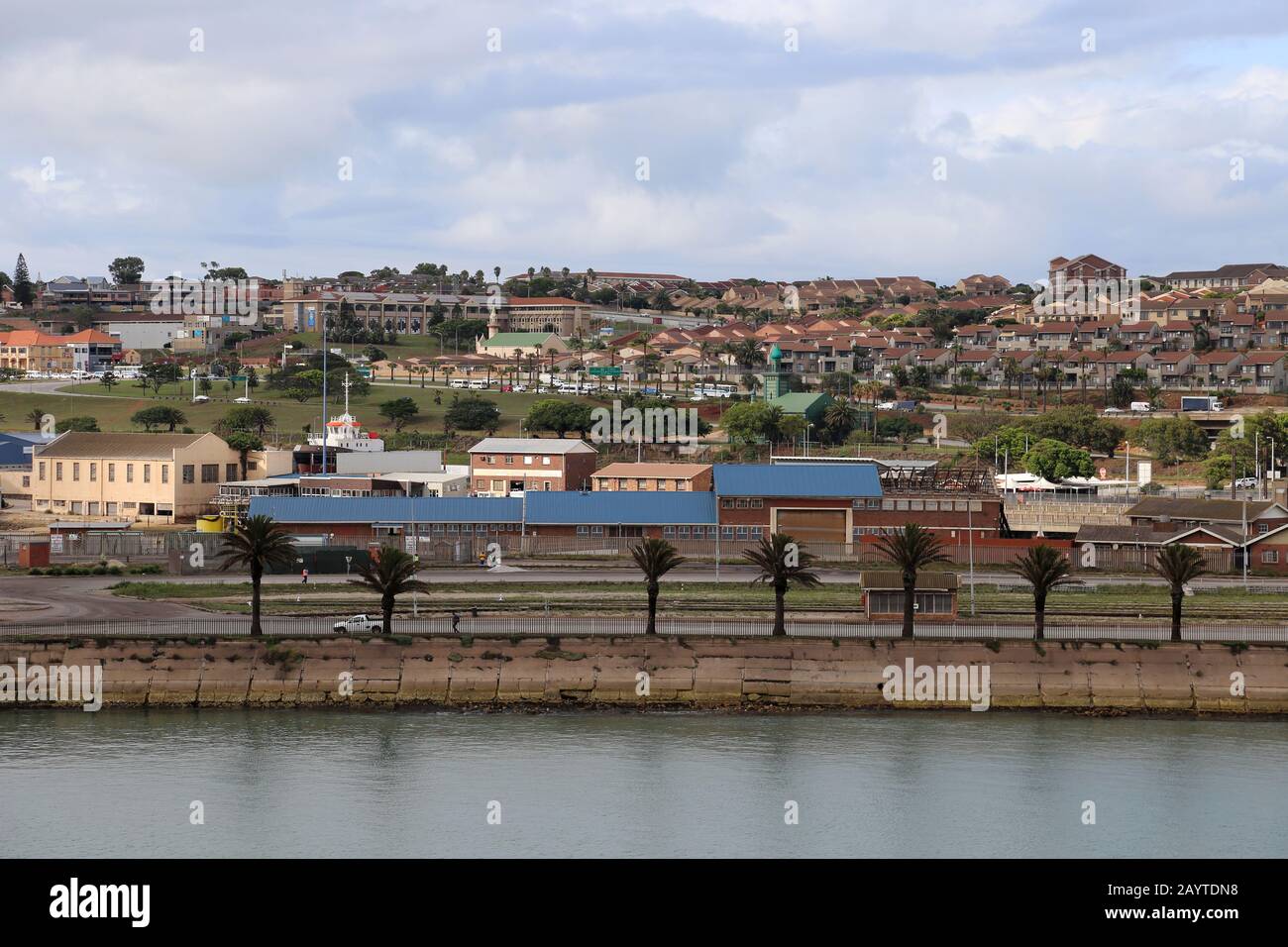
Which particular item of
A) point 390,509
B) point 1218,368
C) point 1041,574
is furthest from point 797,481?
point 1218,368

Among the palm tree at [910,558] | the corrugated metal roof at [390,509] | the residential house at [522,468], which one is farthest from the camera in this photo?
the residential house at [522,468]

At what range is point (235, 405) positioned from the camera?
131 metres

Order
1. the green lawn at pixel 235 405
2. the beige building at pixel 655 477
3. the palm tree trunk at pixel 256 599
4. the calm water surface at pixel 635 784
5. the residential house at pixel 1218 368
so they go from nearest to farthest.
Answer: the calm water surface at pixel 635 784 < the palm tree trunk at pixel 256 599 < the beige building at pixel 655 477 < the green lawn at pixel 235 405 < the residential house at pixel 1218 368

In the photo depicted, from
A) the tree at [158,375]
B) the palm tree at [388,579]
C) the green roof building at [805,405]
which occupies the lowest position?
the palm tree at [388,579]

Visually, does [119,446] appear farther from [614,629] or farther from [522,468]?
[614,629]

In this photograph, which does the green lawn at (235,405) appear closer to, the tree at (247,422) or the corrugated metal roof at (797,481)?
the tree at (247,422)

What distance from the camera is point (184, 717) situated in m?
43.5

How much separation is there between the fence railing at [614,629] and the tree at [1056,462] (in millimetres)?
50402

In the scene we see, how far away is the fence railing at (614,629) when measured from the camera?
46.3 meters

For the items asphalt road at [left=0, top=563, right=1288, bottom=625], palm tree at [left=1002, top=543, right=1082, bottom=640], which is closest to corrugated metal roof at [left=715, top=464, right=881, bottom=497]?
asphalt road at [left=0, top=563, right=1288, bottom=625]

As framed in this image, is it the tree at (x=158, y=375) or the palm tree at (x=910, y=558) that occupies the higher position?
the tree at (x=158, y=375)

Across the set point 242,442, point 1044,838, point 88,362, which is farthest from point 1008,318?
point 1044,838

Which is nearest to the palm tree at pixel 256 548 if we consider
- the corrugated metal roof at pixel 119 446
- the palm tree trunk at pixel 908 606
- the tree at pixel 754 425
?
the palm tree trunk at pixel 908 606

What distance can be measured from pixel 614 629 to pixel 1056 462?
192 ft
